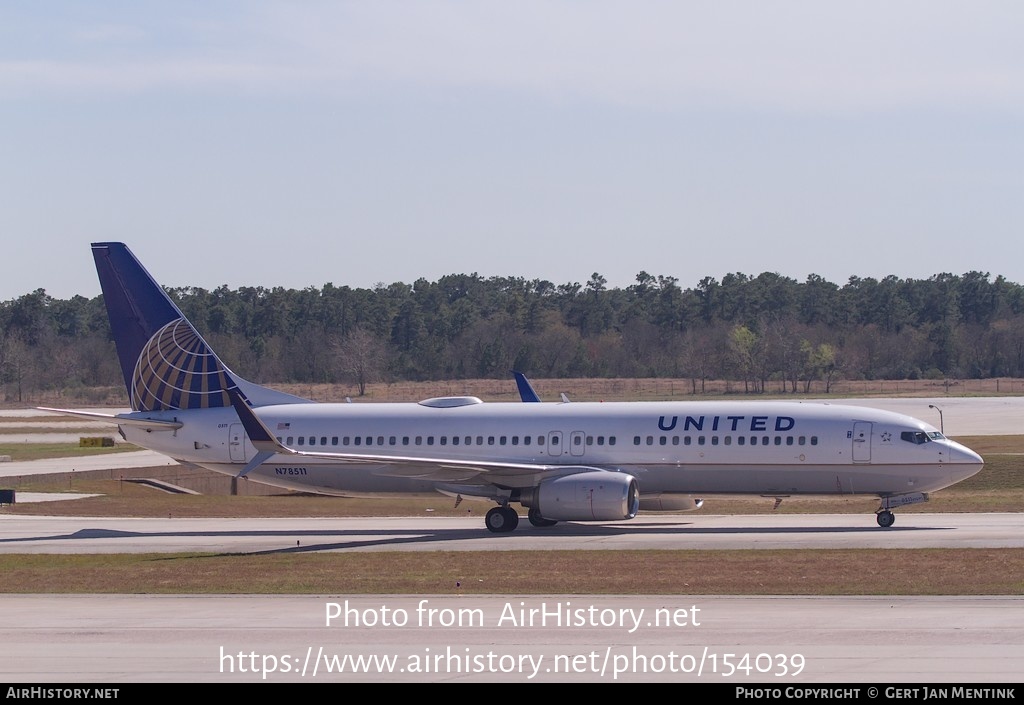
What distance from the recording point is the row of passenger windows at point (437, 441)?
40.2 metres

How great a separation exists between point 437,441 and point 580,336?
132572mm

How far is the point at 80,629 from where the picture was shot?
2192cm

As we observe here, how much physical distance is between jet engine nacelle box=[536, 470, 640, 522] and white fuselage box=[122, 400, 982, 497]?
3.19 ft

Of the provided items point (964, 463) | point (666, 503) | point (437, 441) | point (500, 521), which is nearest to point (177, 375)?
point (437, 441)

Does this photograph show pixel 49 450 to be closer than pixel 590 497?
No

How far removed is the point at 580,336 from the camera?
174 meters

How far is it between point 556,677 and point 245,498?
39.8 meters

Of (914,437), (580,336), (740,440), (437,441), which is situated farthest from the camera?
(580,336)

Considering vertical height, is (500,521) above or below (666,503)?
below

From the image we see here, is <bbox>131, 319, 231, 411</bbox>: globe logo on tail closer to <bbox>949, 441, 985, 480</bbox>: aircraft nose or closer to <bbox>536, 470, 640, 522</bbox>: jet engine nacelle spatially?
<bbox>536, 470, 640, 522</bbox>: jet engine nacelle

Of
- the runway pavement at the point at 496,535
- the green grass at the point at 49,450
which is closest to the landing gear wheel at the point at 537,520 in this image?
the runway pavement at the point at 496,535

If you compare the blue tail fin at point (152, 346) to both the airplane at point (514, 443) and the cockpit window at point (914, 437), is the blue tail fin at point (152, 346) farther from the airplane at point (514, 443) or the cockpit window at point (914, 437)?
the cockpit window at point (914, 437)

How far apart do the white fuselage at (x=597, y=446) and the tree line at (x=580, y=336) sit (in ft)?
334

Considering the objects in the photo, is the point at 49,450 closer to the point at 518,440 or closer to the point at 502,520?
the point at 518,440
